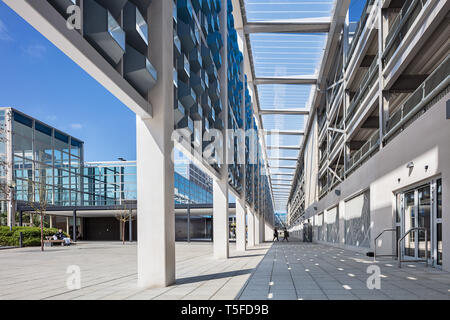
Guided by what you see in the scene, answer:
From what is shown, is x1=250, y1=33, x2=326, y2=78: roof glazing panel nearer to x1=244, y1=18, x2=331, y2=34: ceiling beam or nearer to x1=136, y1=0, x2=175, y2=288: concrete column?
x1=244, y1=18, x2=331, y2=34: ceiling beam

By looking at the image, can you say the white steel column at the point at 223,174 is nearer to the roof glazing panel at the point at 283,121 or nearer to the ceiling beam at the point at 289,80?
the ceiling beam at the point at 289,80

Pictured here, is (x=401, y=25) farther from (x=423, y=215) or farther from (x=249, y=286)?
(x=249, y=286)

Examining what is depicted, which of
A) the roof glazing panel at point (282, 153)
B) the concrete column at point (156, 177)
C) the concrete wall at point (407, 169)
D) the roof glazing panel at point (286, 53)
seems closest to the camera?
the concrete column at point (156, 177)

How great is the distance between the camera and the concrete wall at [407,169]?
32.1 feet

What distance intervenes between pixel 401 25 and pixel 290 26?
11150 mm

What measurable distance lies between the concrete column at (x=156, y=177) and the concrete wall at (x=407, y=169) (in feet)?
20.7

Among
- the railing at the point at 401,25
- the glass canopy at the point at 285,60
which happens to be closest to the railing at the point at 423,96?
the railing at the point at 401,25

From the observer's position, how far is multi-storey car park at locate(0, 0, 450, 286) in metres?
6.61

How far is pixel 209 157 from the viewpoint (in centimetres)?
1320

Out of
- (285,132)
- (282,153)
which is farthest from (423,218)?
(282,153)

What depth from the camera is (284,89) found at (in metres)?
34.9

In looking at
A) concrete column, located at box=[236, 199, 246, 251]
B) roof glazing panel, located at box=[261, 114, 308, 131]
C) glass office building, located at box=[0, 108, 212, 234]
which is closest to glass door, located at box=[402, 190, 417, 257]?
concrete column, located at box=[236, 199, 246, 251]

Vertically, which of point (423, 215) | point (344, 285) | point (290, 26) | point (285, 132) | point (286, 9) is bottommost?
point (344, 285)

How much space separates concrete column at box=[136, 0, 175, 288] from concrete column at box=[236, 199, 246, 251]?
14.7 m
